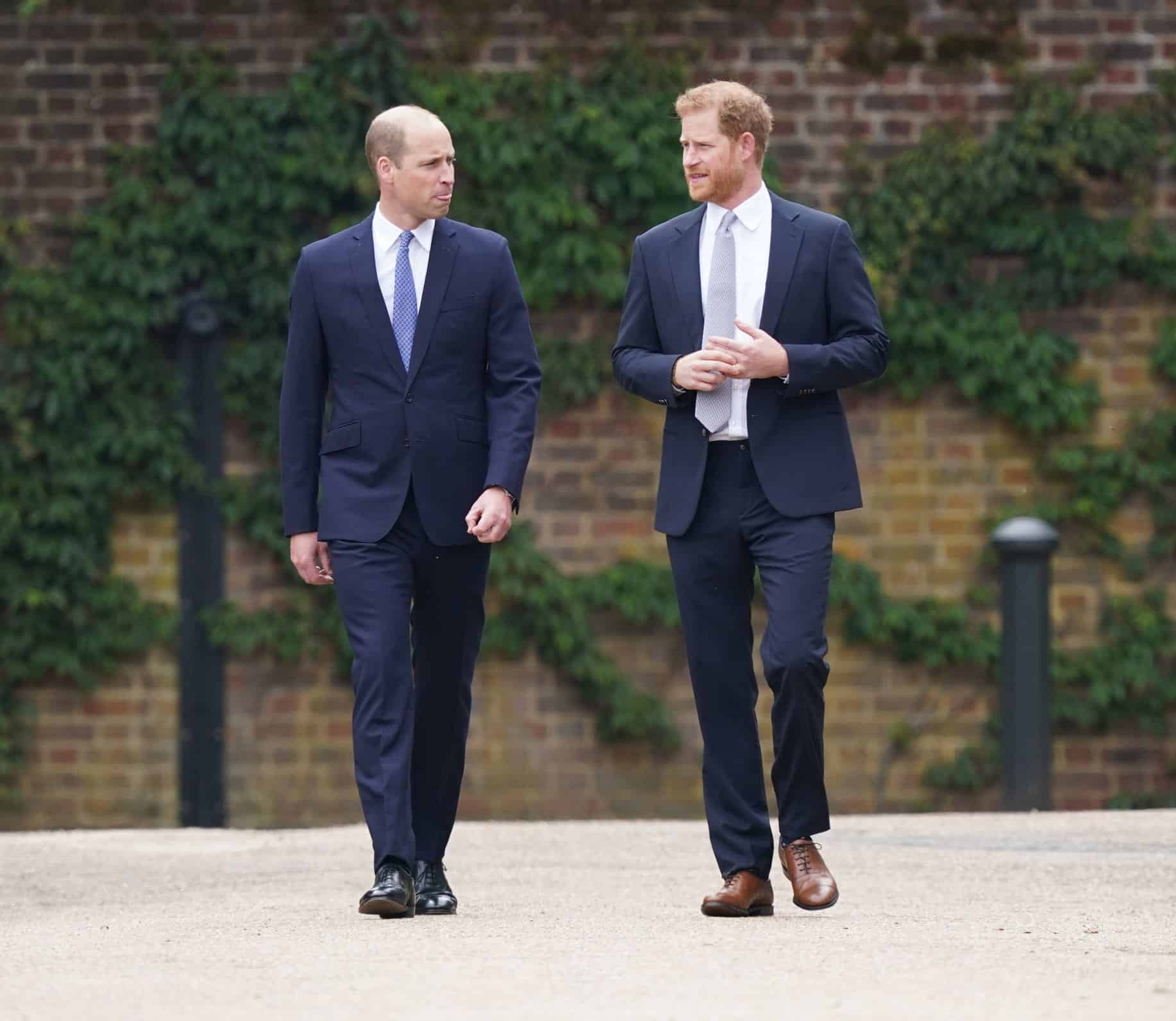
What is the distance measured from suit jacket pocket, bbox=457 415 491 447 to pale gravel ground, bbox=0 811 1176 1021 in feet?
3.73

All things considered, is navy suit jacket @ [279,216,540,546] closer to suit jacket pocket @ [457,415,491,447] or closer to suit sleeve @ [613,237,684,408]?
suit jacket pocket @ [457,415,491,447]

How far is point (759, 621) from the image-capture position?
954cm

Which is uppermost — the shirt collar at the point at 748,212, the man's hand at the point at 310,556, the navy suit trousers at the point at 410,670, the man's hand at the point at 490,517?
the shirt collar at the point at 748,212

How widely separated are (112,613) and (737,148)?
5.04 meters

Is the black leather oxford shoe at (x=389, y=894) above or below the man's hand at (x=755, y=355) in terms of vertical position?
below

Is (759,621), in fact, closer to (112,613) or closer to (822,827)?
(112,613)

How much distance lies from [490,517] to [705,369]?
606 mm

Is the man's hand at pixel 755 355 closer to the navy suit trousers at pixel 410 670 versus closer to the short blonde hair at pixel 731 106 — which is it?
the short blonde hair at pixel 731 106

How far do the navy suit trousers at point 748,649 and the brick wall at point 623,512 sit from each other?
13.8ft

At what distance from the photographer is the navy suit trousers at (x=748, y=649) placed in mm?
5105

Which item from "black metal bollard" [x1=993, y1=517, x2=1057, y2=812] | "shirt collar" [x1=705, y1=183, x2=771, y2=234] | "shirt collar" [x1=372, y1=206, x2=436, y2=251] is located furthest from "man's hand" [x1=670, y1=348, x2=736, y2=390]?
"black metal bollard" [x1=993, y1=517, x2=1057, y2=812]

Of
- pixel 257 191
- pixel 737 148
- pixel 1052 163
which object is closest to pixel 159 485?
pixel 257 191

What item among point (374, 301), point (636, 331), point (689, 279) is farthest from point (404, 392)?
point (689, 279)

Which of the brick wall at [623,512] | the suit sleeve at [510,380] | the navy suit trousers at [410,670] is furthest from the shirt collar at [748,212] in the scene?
the brick wall at [623,512]
